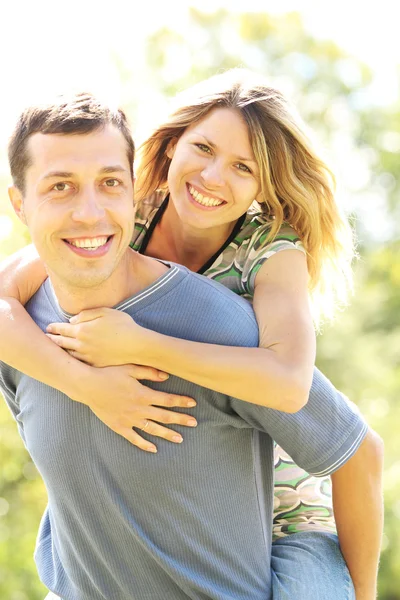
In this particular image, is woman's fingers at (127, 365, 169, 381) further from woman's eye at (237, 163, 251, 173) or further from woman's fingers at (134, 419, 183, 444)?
woman's eye at (237, 163, 251, 173)

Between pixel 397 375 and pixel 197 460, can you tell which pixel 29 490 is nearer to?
pixel 397 375

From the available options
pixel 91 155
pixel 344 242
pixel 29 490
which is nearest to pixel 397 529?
pixel 29 490

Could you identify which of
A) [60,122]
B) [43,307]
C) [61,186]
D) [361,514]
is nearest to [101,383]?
[43,307]

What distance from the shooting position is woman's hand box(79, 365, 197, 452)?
2.22m

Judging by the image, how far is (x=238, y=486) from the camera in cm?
229

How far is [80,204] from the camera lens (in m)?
2.19

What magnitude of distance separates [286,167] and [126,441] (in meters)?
1.19

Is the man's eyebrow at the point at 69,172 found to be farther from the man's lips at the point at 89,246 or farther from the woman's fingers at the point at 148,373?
the woman's fingers at the point at 148,373

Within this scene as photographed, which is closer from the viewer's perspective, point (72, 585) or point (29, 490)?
point (72, 585)

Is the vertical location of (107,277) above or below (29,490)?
above

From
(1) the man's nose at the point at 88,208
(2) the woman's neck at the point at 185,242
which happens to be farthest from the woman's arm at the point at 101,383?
(2) the woman's neck at the point at 185,242

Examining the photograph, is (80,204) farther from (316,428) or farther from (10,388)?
(316,428)

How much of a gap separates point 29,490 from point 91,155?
5.22 meters

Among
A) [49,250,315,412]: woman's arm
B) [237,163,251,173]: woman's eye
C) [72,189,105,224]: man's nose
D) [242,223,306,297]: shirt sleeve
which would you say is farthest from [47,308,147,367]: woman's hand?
[237,163,251,173]: woman's eye
